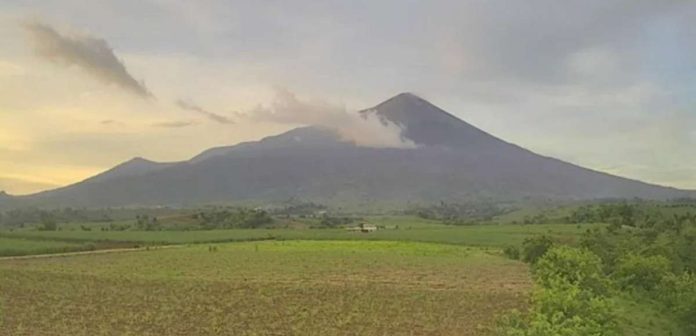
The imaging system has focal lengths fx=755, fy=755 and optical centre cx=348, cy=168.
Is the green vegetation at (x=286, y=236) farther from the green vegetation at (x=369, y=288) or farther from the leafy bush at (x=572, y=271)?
the leafy bush at (x=572, y=271)

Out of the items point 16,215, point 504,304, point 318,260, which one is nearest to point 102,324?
point 504,304

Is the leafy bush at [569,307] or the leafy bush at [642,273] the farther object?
the leafy bush at [642,273]

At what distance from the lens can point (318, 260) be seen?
196ft

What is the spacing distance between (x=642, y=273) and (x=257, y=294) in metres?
19.9

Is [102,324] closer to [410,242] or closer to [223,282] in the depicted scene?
[223,282]

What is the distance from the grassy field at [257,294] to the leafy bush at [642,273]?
5.46 meters

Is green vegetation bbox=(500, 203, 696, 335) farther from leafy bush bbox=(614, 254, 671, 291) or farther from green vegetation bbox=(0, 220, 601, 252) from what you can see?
green vegetation bbox=(0, 220, 601, 252)

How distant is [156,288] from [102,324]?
11.7 m

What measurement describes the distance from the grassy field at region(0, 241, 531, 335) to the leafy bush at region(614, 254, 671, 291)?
17.9 ft

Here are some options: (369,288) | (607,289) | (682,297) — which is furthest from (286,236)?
(607,289)

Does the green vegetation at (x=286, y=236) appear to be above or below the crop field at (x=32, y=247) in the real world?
above

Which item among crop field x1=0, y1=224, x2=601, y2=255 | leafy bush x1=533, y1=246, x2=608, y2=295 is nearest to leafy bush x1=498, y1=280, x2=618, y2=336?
leafy bush x1=533, y1=246, x2=608, y2=295

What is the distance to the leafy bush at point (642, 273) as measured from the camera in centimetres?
3884

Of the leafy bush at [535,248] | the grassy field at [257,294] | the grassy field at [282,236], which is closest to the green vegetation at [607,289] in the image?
the leafy bush at [535,248]
